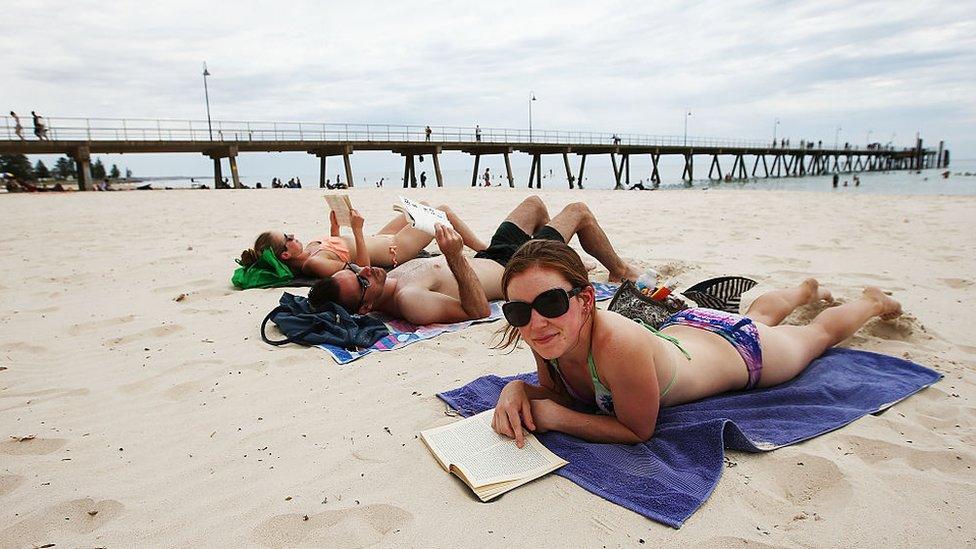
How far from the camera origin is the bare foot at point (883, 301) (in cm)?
314

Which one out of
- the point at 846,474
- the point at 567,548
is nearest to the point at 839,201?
the point at 846,474

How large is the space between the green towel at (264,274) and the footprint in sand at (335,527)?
3580mm

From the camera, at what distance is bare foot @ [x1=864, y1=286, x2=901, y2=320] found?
10.3 ft

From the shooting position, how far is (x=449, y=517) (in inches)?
70.9

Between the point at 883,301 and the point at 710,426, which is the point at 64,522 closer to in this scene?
the point at 710,426

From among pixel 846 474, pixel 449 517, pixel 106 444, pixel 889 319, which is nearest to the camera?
pixel 449 517

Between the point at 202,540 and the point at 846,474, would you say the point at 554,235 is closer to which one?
the point at 846,474

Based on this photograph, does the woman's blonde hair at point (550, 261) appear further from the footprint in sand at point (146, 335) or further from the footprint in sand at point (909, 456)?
the footprint in sand at point (146, 335)

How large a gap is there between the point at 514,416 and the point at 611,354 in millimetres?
513

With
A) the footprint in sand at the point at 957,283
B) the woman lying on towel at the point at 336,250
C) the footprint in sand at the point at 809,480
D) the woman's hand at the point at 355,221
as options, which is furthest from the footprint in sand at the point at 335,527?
the footprint in sand at the point at 957,283

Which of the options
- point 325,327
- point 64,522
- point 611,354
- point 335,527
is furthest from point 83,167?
point 611,354

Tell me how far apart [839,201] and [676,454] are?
12025mm

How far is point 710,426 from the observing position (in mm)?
2115

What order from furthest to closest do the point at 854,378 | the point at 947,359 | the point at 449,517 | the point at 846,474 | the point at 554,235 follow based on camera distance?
the point at 554,235 → the point at 947,359 → the point at 854,378 → the point at 846,474 → the point at 449,517
